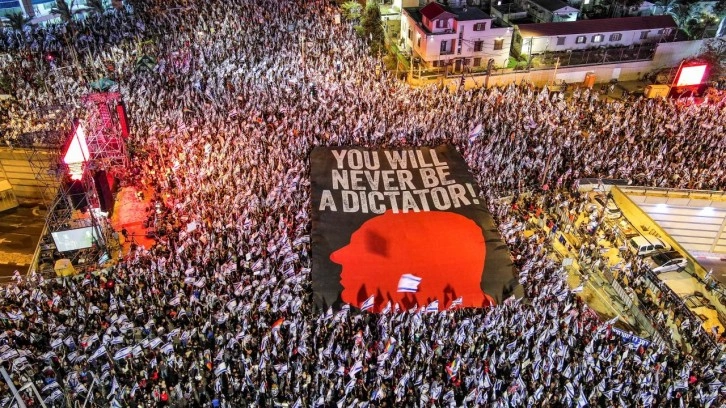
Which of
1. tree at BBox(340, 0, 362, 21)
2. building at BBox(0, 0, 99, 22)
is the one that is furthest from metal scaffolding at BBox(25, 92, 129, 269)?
building at BBox(0, 0, 99, 22)

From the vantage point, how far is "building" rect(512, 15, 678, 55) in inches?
1695

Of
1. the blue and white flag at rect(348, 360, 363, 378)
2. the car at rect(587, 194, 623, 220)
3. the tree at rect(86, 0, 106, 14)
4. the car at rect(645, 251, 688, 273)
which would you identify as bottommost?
the car at rect(645, 251, 688, 273)

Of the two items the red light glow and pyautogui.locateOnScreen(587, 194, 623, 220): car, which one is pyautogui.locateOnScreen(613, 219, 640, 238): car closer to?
pyautogui.locateOnScreen(587, 194, 623, 220): car

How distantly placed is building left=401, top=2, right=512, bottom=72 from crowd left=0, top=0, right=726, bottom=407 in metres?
5.61

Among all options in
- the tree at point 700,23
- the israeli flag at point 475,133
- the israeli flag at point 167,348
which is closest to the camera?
the israeli flag at point 167,348

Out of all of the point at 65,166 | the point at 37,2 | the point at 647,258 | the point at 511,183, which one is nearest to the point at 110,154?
the point at 65,166

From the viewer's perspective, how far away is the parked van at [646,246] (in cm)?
2475

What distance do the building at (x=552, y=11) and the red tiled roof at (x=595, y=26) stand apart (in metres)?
3.49

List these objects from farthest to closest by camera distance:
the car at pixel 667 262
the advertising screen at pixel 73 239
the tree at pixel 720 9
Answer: the tree at pixel 720 9 → the car at pixel 667 262 → the advertising screen at pixel 73 239

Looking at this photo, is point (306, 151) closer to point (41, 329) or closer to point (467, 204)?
point (467, 204)

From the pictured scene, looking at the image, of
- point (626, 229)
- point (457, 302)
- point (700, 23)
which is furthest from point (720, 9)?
point (457, 302)

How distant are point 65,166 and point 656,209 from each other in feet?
97.5

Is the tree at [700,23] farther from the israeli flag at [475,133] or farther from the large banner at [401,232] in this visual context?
the large banner at [401,232]

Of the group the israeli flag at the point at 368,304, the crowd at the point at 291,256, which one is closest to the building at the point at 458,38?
the crowd at the point at 291,256
